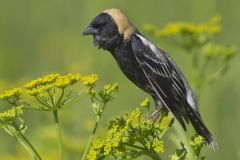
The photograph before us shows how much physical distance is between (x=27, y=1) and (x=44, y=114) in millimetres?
5080

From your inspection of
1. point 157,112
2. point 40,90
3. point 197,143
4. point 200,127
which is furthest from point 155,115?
point 40,90

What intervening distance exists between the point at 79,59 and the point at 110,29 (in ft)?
13.5

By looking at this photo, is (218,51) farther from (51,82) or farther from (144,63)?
(51,82)

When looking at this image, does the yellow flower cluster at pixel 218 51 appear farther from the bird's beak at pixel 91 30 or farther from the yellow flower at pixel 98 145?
the yellow flower at pixel 98 145

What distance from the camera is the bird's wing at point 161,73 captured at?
650cm

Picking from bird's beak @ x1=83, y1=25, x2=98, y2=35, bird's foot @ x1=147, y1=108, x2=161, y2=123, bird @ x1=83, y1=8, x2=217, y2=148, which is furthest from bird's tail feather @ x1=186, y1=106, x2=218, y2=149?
bird's beak @ x1=83, y1=25, x2=98, y2=35

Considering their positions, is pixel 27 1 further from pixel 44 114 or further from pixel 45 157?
pixel 45 157

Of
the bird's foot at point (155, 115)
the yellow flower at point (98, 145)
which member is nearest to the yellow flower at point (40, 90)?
the yellow flower at point (98, 145)

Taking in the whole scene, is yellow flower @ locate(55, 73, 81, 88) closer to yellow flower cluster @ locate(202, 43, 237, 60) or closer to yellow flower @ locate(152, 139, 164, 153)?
yellow flower @ locate(152, 139, 164, 153)

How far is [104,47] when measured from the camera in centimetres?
666

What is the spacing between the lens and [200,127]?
6273mm

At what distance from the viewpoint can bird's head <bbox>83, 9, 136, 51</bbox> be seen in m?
6.58

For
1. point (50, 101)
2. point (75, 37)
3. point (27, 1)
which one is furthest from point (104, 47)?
point (27, 1)

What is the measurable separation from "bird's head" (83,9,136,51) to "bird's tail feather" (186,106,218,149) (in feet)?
2.38
